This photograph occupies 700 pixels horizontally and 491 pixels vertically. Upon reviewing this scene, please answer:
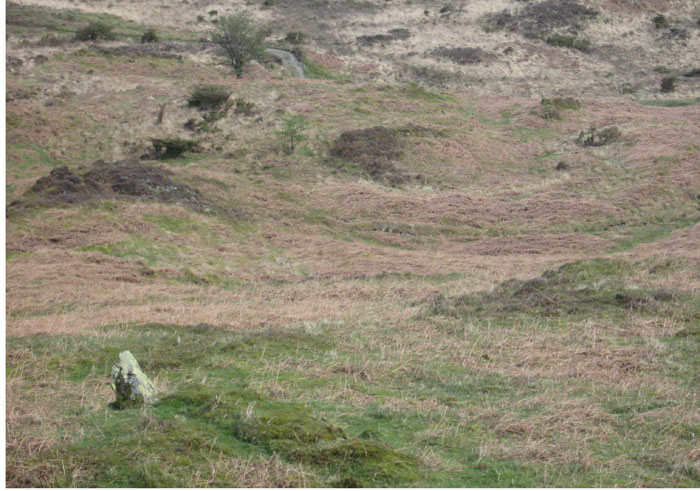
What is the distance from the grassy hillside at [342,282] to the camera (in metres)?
7.23

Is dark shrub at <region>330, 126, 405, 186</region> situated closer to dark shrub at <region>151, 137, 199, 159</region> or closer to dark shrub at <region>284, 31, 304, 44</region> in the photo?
dark shrub at <region>151, 137, 199, 159</region>

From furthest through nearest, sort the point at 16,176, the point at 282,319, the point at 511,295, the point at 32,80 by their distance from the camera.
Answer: the point at 32,80, the point at 16,176, the point at 511,295, the point at 282,319

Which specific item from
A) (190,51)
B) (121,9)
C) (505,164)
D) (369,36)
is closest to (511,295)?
(505,164)

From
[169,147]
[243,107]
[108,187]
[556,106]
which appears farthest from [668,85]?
[108,187]

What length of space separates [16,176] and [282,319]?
2535 cm

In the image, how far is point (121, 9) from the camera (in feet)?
262

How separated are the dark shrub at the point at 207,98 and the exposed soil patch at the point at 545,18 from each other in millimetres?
43388

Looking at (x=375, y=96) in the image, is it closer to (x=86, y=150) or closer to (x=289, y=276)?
(x=86, y=150)

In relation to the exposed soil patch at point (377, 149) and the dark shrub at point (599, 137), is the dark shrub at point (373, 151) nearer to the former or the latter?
the exposed soil patch at point (377, 149)

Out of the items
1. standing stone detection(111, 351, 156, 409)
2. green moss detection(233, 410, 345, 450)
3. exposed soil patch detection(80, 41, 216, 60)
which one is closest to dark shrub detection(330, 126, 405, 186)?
exposed soil patch detection(80, 41, 216, 60)

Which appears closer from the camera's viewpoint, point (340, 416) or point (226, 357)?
point (340, 416)

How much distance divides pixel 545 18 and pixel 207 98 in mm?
50215

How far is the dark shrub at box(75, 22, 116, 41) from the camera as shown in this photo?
59312 mm

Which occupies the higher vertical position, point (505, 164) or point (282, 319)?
point (282, 319)
